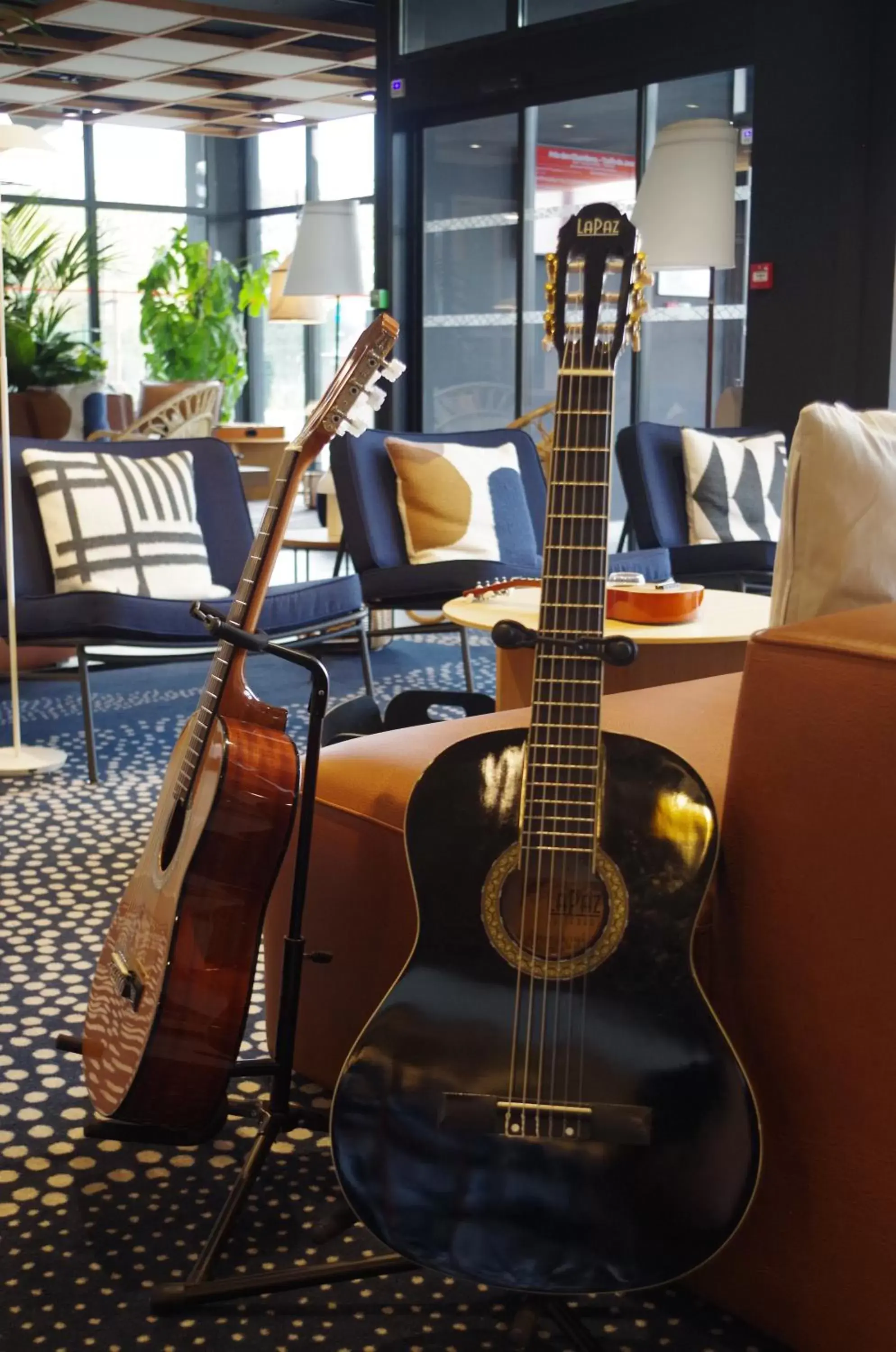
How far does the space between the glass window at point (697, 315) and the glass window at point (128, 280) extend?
7.46 m

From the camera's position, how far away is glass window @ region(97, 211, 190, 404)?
12719 millimetres

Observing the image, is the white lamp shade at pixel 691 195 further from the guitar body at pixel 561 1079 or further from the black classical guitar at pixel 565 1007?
the guitar body at pixel 561 1079

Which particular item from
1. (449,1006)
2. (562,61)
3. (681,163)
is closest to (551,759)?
(449,1006)

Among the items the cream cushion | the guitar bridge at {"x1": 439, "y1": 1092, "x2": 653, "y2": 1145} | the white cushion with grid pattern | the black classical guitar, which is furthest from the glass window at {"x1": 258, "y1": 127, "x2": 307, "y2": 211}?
the guitar bridge at {"x1": 439, "y1": 1092, "x2": 653, "y2": 1145}

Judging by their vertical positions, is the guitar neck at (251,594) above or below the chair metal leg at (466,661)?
above

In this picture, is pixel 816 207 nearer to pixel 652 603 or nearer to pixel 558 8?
pixel 558 8

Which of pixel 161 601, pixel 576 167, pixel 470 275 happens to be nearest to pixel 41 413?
pixel 470 275

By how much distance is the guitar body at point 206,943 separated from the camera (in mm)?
1603

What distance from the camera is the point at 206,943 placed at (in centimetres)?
161

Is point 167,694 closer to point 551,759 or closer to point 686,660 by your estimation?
point 686,660

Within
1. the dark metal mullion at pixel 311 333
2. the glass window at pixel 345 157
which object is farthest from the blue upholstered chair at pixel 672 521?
the dark metal mullion at pixel 311 333

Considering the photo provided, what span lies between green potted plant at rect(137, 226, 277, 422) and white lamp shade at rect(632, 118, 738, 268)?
21.4 ft

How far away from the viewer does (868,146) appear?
5.30 m

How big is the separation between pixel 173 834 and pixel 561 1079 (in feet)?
2.06
